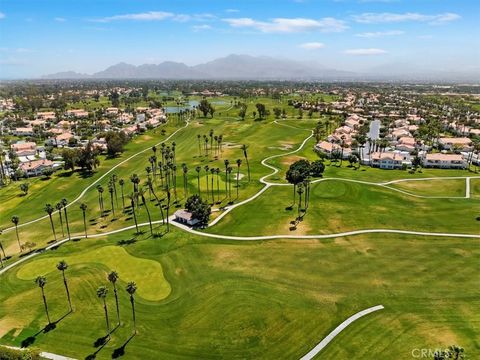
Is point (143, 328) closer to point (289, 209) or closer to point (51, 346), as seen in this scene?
point (51, 346)

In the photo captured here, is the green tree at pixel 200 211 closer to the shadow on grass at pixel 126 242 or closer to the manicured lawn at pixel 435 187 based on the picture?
the shadow on grass at pixel 126 242

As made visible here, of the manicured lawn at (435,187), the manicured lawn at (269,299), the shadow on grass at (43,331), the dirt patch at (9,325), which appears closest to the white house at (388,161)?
the manicured lawn at (435,187)

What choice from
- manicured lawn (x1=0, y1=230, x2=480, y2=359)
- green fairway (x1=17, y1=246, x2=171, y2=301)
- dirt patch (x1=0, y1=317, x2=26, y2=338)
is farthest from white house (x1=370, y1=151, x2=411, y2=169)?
dirt patch (x1=0, y1=317, x2=26, y2=338)

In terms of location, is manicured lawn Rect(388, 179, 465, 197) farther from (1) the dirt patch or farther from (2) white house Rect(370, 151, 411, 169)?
(1) the dirt patch

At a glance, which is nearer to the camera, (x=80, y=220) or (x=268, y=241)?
(x=268, y=241)

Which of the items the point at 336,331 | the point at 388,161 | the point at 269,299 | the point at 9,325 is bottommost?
the point at 9,325

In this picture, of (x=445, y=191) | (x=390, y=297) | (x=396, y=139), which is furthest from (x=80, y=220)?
(x=396, y=139)

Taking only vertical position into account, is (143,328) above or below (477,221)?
below

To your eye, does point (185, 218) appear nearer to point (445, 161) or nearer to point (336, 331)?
point (336, 331)

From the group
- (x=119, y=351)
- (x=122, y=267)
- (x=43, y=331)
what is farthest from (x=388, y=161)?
(x=43, y=331)
